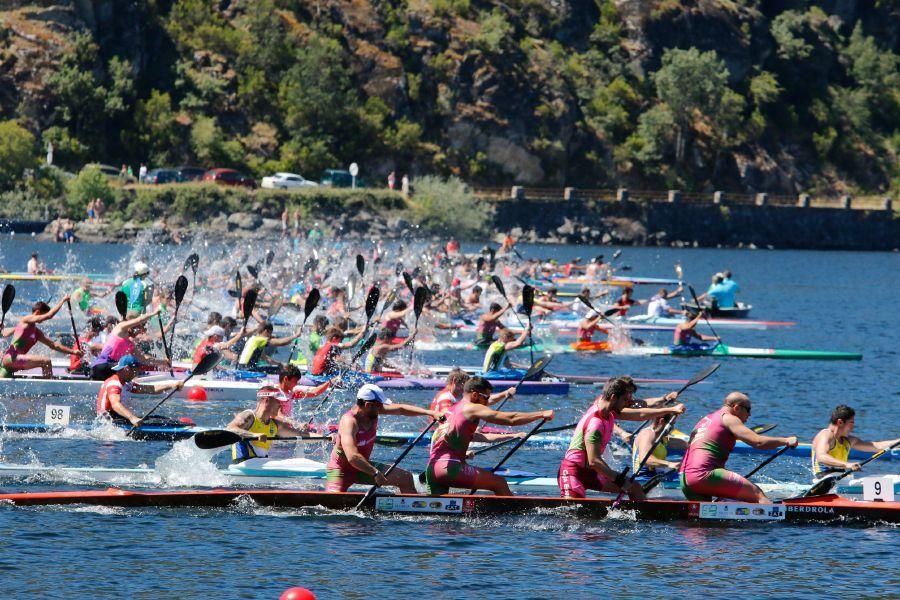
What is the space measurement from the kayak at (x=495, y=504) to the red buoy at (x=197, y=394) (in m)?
9.25

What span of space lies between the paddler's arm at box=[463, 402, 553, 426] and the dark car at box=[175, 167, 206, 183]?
8634cm

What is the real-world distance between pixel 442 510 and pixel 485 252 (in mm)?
38193

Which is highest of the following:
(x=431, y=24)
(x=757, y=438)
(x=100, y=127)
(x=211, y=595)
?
(x=431, y=24)

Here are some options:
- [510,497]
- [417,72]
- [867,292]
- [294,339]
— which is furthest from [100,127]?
[510,497]

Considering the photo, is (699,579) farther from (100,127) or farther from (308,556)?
(100,127)

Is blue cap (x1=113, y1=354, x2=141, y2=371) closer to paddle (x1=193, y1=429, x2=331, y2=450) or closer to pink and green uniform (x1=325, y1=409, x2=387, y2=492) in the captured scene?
paddle (x1=193, y1=429, x2=331, y2=450)

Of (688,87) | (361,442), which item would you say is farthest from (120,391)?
(688,87)

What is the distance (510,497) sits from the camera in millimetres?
19328

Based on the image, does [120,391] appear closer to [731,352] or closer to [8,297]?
[8,297]

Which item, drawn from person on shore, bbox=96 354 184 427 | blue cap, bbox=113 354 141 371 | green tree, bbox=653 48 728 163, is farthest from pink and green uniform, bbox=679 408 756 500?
green tree, bbox=653 48 728 163

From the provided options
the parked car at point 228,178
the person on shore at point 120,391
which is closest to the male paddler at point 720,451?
A: the person on shore at point 120,391

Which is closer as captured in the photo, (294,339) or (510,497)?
(510,497)

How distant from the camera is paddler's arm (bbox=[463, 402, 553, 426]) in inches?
715

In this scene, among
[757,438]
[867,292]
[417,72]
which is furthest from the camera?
[417,72]
